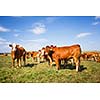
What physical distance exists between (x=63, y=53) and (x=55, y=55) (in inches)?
4.2

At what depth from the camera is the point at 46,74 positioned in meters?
2.48

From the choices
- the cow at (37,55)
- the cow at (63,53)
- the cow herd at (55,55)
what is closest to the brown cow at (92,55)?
the cow herd at (55,55)

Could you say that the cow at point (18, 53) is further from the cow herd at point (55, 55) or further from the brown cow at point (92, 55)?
the brown cow at point (92, 55)

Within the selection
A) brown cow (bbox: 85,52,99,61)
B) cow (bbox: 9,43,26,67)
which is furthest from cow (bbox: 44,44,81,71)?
cow (bbox: 9,43,26,67)

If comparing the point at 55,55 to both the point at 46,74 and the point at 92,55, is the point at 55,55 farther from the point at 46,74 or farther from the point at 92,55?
the point at 92,55

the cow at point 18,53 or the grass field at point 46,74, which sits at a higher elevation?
the cow at point 18,53

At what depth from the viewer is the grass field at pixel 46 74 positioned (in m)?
2.46

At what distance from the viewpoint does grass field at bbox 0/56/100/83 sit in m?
2.46

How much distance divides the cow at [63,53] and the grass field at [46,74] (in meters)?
0.09

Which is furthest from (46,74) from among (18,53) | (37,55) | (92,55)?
(92,55)
